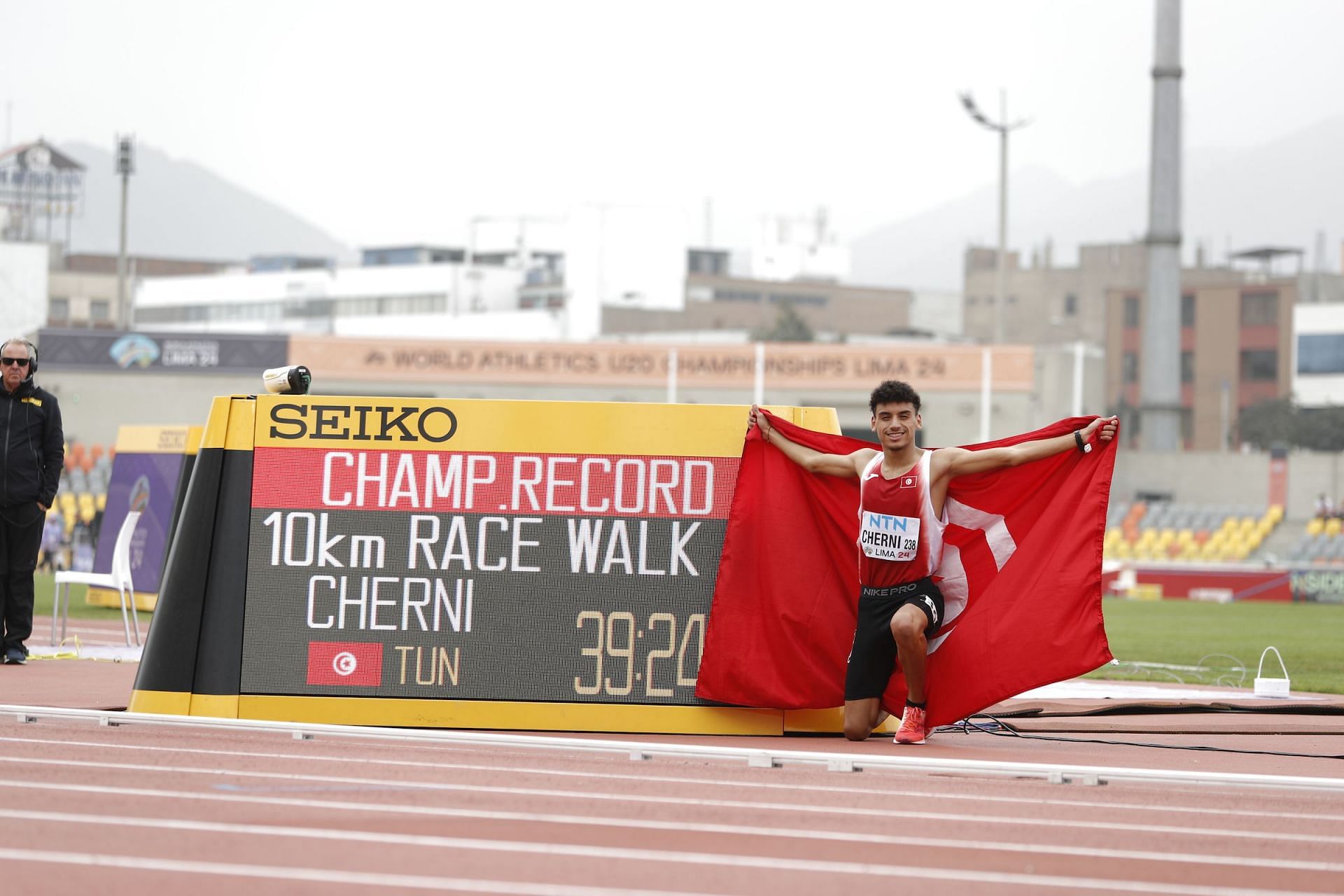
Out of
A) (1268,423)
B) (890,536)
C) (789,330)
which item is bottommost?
(890,536)

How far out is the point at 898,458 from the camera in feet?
27.0

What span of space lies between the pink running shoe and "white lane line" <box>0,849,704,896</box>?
3.59 meters

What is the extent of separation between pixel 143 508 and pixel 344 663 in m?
12.4

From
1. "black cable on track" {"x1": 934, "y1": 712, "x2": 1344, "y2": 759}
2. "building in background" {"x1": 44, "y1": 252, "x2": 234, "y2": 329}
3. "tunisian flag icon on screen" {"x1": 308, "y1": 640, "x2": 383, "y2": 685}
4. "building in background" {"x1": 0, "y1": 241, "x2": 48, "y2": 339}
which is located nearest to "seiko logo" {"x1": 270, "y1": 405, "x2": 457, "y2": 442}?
"tunisian flag icon on screen" {"x1": 308, "y1": 640, "x2": 383, "y2": 685}

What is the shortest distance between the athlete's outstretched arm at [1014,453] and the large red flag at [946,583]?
0.20 feet

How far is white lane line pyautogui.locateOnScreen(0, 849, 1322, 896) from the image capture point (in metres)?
4.59

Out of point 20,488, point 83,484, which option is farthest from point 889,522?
point 83,484

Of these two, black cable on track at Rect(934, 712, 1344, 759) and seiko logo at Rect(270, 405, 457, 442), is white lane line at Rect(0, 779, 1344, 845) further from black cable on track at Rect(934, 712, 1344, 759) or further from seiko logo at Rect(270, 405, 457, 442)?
seiko logo at Rect(270, 405, 457, 442)

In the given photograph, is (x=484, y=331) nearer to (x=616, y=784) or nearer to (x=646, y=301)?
(x=646, y=301)

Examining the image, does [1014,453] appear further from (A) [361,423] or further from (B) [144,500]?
(B) [144,500]

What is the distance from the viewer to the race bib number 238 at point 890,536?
809 centimetres

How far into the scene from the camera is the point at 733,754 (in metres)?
7.26

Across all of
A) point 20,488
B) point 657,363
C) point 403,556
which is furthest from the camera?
point 657,363

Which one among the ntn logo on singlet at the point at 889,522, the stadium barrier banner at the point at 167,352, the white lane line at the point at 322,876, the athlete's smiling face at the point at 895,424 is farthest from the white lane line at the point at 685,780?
the stadium barrier banner at the point at 167,352
